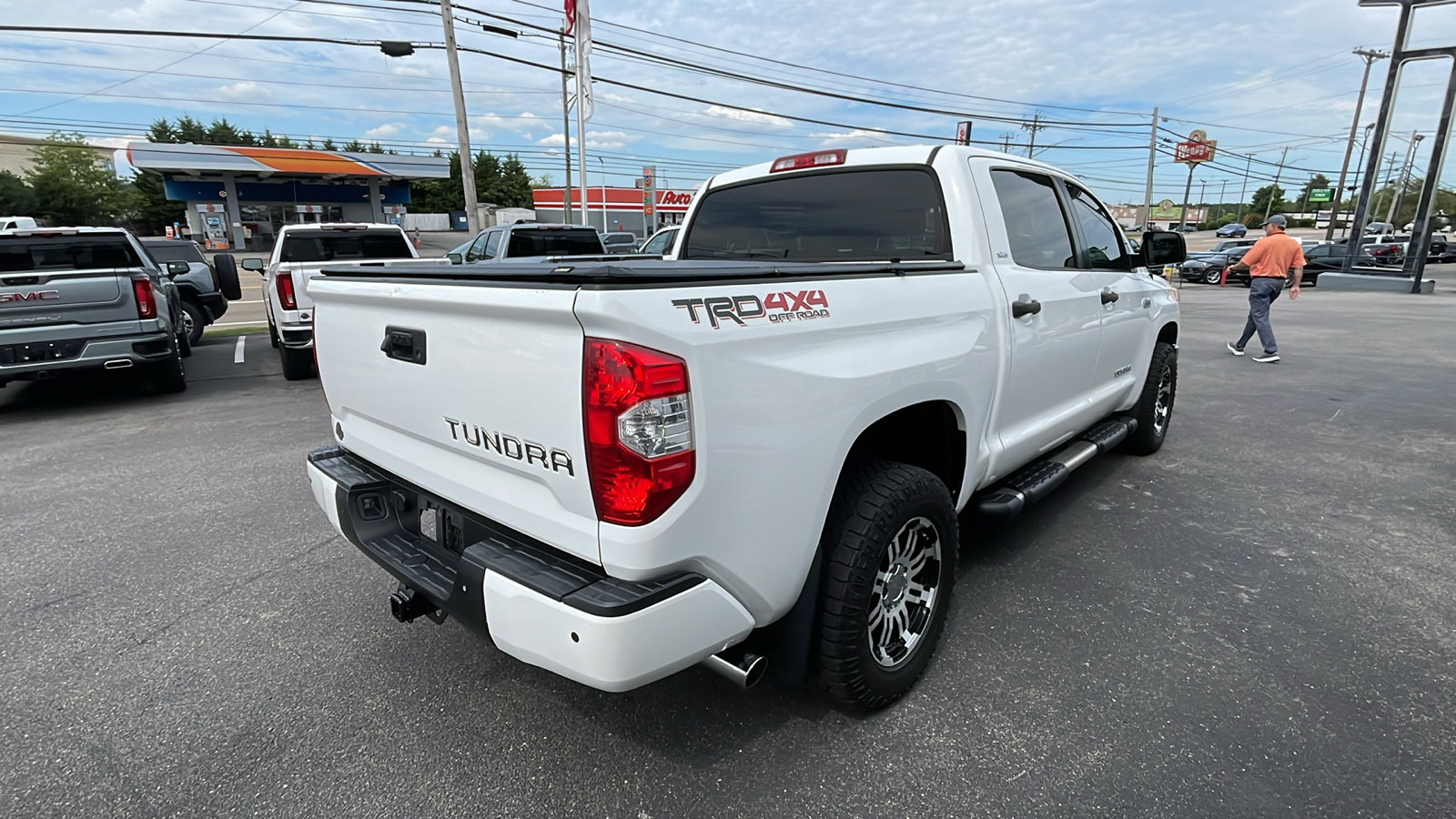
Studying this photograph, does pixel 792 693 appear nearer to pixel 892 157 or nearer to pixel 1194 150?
pixel 892 157

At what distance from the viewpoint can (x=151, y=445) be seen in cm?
568

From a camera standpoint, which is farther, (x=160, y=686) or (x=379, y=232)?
(x=379, y=232)

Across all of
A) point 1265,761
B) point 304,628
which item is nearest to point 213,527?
point 304,628

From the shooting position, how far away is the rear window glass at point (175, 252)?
42.1 feet

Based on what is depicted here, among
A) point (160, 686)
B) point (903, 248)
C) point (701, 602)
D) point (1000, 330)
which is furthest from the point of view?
point (903, 248)

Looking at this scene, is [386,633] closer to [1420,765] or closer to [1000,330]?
[1000,330]

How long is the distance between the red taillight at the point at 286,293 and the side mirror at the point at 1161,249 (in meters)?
8.00

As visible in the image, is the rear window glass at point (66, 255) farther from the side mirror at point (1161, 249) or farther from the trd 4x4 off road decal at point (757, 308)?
the side mirror at point (1161, 249)

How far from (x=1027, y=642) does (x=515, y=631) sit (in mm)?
2045

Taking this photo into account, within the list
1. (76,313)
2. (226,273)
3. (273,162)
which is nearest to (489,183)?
(273,162)

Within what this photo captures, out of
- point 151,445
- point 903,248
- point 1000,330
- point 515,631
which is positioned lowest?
point 151,445

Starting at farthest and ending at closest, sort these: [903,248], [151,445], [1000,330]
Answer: [151,445] → [903,248] → [1000,330]

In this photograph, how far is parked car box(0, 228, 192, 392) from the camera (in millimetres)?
6227

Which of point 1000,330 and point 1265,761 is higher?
point 1000,330
